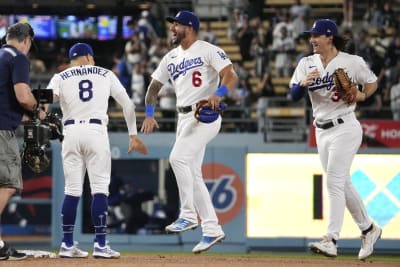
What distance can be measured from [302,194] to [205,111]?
5.59m

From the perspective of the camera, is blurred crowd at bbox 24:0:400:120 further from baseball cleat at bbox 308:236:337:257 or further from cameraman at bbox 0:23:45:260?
cameraman at bbox 0:23:45:260

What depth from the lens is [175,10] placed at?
24484mm

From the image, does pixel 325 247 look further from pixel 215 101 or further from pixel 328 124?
pixel 215 101

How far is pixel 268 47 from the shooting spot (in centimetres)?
2166

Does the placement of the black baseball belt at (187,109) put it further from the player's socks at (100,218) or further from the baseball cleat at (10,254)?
the baseball cleat at (10,254)

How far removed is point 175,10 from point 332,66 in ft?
45.7

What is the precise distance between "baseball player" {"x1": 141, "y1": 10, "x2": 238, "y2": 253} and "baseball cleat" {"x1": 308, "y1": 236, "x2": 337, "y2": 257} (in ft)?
2.99

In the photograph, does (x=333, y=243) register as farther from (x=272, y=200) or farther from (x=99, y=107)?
(x=272, y=200)

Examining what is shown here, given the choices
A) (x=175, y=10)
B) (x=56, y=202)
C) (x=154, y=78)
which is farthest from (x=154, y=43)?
(x=154, y=78)

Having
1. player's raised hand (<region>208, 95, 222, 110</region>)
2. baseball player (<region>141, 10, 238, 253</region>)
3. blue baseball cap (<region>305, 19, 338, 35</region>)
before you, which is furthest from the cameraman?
blue baseball cap (<region>305, 19, 338, 35</region>)

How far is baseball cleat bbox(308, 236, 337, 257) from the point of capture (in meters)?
10.5

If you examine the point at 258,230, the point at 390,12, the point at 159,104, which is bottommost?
the point at 258,230

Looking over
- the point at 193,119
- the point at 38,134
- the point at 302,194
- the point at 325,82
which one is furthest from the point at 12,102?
the point at 302,194

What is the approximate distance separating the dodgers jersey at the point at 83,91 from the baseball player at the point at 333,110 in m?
1.80
